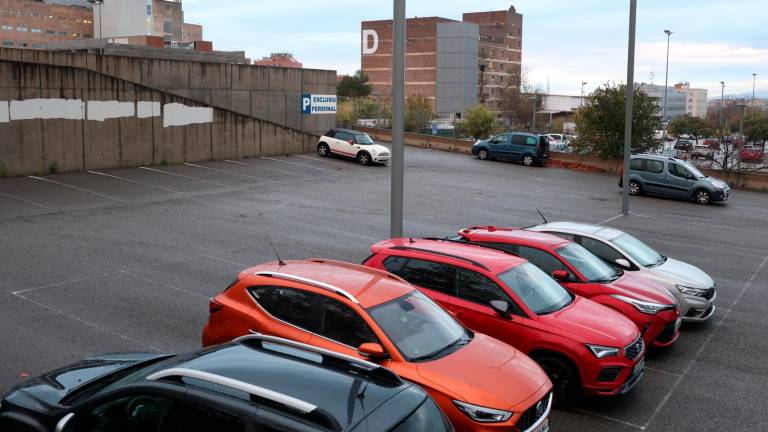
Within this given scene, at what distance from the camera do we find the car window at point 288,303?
22.8 ft

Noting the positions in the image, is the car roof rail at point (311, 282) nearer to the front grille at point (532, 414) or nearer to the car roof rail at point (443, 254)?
the front grille at point (532, 414)

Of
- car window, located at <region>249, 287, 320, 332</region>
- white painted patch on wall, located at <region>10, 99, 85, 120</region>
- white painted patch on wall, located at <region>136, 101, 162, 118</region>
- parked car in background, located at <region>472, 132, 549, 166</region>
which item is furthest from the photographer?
parked car in background, located at <region>472, 132, 549, 166</region>

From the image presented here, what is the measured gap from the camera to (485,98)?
421 ft

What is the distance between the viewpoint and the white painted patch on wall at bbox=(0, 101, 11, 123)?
23000 mm

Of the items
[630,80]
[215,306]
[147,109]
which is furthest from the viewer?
[147,109]

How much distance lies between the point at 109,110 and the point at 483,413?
23586 mm

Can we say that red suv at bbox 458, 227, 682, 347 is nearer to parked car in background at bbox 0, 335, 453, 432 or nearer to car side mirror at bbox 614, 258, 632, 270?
car side mirror at bbox 614, 258, 632, 270

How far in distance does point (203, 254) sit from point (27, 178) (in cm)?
1215

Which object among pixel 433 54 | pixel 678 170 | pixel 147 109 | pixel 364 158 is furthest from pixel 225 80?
pixel 433 54

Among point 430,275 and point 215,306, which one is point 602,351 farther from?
point 215,306

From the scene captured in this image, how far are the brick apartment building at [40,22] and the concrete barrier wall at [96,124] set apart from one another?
345ft

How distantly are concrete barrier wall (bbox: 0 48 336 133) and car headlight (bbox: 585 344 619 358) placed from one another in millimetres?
25495

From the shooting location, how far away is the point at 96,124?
25.8 metres

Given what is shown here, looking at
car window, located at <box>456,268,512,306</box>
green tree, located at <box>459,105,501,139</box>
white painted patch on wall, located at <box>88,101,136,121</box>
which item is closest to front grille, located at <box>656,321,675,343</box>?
car window, located at <box>456,268,512,306</box>
